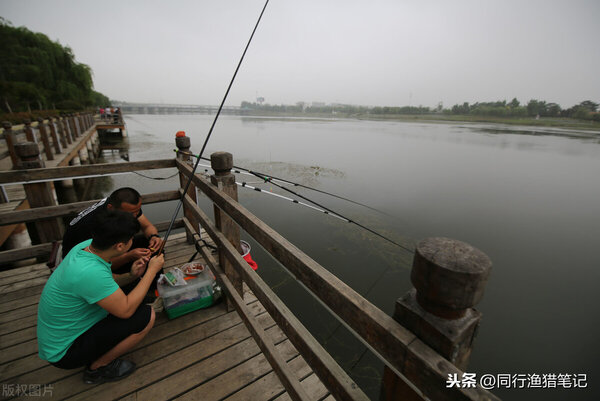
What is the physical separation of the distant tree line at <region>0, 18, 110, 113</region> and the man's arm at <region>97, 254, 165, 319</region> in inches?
1474

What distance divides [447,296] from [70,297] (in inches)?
79.0

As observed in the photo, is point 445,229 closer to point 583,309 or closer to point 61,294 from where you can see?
point 583,309

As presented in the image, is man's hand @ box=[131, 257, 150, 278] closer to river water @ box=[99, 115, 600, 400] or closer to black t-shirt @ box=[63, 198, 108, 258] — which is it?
black t-shirt @ box=[63, 198, 108, 258]

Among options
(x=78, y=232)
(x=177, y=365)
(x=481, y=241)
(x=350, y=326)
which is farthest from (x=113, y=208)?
(x=481, y=241)

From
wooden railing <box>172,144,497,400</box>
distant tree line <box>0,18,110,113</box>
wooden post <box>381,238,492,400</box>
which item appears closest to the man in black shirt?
wooden railing <box>172,144,497,400</box>

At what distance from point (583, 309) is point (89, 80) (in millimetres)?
52057

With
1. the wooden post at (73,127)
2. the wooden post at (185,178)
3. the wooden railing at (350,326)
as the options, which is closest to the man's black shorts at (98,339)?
the wooden railing at (350,326)

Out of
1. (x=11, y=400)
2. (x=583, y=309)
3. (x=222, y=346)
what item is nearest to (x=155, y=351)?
(x=222, y=346)

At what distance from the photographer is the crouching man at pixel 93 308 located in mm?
1554

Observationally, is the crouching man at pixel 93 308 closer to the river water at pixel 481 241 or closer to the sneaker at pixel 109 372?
the sneaker at pixel 109 372

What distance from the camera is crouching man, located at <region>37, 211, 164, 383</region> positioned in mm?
1554

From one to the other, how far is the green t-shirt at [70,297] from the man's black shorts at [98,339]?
0.04m

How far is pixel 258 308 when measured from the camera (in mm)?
2631

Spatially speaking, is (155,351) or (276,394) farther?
(155,351)
